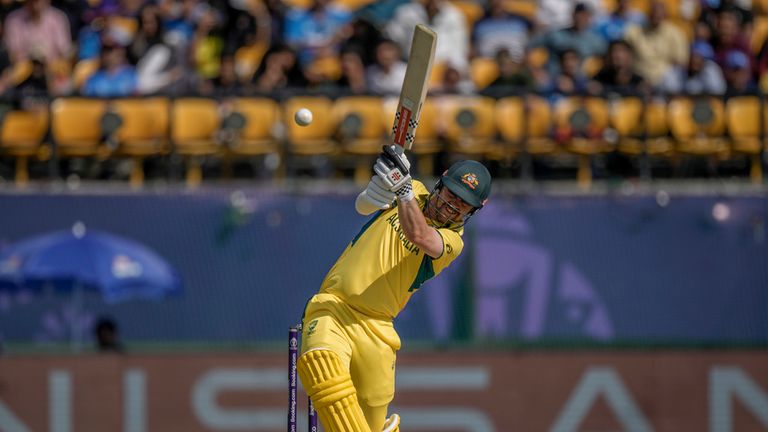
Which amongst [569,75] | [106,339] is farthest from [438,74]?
[106,339]

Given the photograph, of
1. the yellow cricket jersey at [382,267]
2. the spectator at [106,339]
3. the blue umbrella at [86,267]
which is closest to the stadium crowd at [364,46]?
the blue umbrella at [86,267]

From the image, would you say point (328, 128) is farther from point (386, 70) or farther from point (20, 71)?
point (20, 71)

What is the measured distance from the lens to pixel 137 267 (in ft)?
46.6

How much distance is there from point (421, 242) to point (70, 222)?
7171 millimetres

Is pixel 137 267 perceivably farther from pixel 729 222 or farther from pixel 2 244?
pixel 729 222

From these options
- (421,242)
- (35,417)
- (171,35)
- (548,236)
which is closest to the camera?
(421,242)

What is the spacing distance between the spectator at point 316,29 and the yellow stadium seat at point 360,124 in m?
1.46

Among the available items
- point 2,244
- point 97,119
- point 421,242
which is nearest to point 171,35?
point 97,119

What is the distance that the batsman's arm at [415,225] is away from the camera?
8.27m

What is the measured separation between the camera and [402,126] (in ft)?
28.0

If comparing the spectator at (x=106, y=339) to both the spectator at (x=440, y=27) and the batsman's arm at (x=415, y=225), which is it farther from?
the batsman's arm at (x=415, y=225)

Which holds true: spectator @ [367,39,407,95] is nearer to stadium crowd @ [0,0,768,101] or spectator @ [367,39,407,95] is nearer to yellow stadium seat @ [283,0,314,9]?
stadium crowd @ [0,0,768,101]

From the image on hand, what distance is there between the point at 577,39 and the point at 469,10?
4.63 ft

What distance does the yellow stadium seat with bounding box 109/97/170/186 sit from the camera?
49.1 ft
